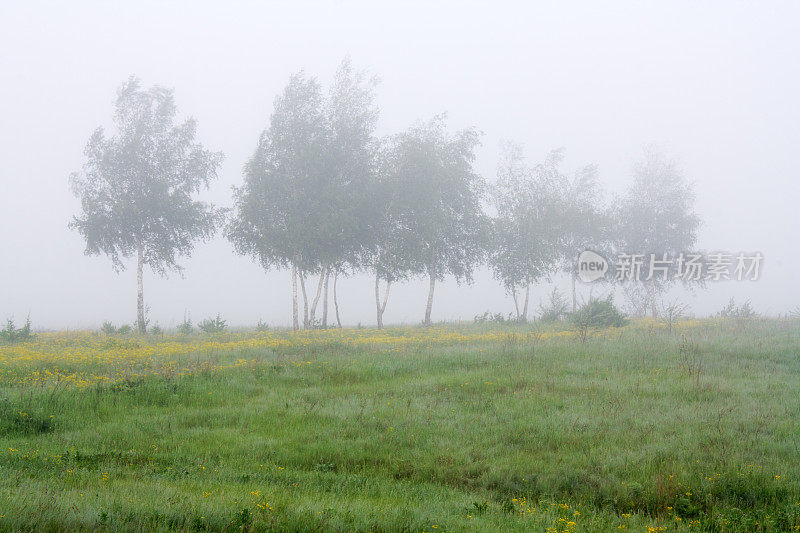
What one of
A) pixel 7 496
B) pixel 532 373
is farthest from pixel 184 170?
pixel 7 496

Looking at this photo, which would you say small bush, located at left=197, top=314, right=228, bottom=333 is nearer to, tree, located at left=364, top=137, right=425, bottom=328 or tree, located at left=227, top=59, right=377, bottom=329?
tree, located at left=227, top=59, right=377, bottom=329

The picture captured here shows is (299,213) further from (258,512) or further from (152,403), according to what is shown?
(258,512)

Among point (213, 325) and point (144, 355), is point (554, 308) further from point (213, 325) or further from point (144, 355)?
point (144, 355)

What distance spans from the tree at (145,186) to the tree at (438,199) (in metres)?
11.7

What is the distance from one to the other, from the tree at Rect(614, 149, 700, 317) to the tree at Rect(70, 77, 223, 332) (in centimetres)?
3166

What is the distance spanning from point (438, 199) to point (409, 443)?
26.3 m

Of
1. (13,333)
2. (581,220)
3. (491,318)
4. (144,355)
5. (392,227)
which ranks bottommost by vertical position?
(144,355)

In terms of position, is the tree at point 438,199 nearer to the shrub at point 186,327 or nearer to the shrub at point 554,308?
the shrub at point 554,308

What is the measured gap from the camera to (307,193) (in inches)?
1252

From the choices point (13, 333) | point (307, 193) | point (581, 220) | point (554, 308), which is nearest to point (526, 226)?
point (581, 220)

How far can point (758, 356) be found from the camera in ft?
49.8

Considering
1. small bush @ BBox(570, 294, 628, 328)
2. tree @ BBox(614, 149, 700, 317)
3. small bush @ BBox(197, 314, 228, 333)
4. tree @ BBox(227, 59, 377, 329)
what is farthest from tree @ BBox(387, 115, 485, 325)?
tree @ BBox(614, 149, 700, 317)

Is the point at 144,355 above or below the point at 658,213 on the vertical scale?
below

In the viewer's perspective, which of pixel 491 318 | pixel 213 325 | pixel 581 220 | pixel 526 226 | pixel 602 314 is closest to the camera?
pixel 602 314
